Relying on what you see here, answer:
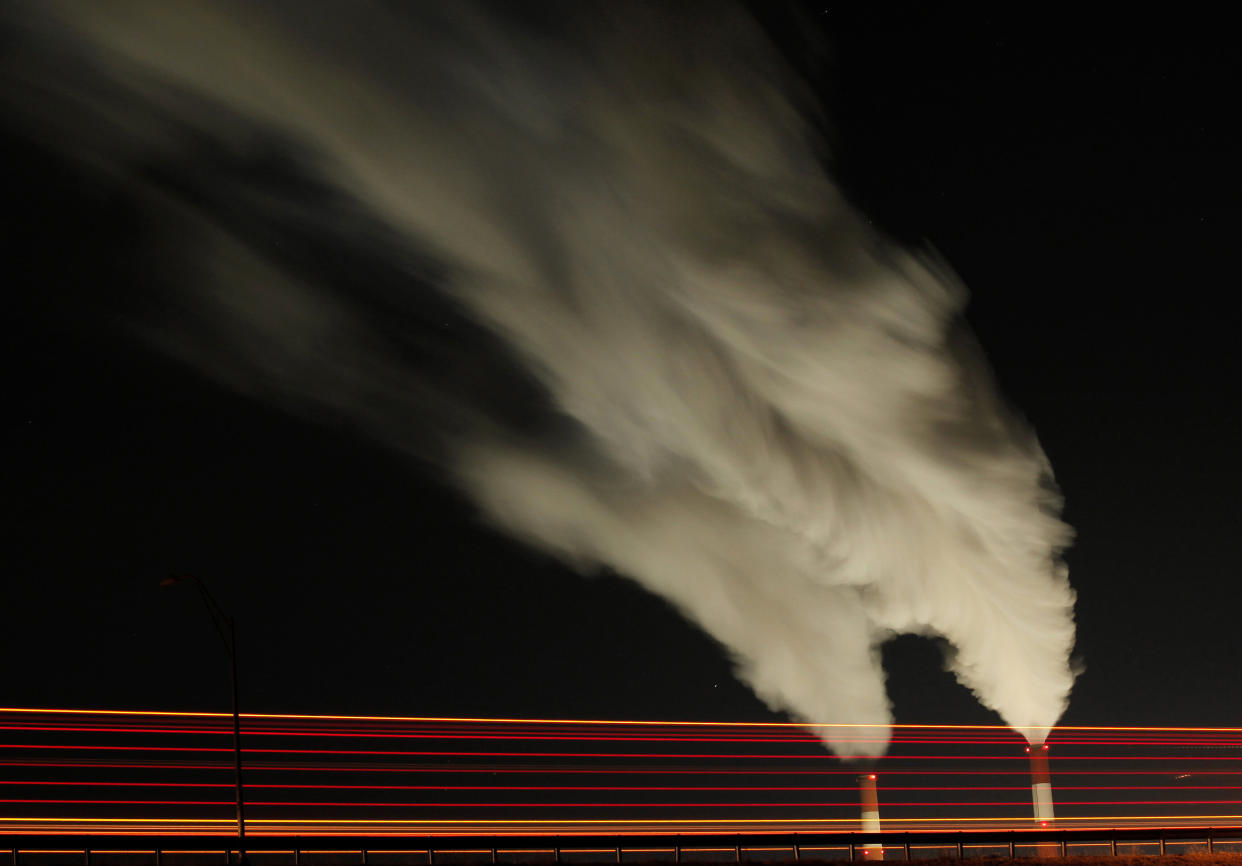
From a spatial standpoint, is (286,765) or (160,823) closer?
(160,823)

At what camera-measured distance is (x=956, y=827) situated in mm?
39812

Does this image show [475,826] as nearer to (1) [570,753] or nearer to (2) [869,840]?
(1) [570,753]

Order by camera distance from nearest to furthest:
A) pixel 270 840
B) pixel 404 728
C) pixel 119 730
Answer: pixel 270 840 < pixel 119 730 < pixel 404 728

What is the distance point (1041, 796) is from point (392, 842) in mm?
45024

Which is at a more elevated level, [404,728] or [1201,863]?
[404,728]

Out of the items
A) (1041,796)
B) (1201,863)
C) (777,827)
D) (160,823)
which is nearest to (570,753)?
(777,827)

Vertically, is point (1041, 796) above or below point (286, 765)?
below

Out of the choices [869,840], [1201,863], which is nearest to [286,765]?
[869,840]

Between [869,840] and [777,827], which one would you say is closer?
[869,840]

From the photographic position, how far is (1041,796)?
189 ft

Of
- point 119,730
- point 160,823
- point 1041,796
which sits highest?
point 119,730

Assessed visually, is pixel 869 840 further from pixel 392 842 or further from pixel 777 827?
pixel 777 827

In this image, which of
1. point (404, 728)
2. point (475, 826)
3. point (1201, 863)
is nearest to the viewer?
point (1201, 863)

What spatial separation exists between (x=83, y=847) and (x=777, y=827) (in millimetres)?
25271
